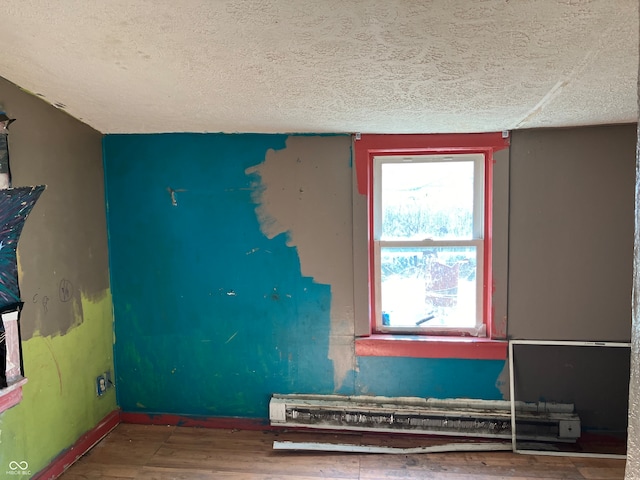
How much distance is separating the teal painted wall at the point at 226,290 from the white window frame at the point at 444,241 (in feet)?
0.60

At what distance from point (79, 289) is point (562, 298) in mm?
2856

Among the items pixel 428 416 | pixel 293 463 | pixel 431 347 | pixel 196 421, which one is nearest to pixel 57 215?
pixel 196 421

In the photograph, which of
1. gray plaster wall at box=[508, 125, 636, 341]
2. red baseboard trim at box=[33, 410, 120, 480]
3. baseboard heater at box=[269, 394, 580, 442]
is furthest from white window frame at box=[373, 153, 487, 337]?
red baseboard trim at box=[33, 410, 120, 480]

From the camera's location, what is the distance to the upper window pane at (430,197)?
2.51 m

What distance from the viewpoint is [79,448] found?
237 centimetres

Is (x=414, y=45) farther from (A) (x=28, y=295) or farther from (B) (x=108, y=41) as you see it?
(A) (x=28, y=295)

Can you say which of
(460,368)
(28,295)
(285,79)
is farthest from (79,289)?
(460,368)

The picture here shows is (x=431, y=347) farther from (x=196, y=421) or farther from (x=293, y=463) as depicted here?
(x=196, y=421)

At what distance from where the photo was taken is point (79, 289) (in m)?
2.40

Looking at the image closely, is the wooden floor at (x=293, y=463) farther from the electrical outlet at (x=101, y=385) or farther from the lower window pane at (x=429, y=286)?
the lower window pane at (x=429, y=286)

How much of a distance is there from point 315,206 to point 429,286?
0.88 meters

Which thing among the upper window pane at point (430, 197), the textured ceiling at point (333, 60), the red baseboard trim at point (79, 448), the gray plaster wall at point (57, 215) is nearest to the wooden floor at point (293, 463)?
the red baseboard trim at point (79, 448)

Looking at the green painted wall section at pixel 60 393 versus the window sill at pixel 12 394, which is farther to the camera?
the green painted wall section at pixel 60 393

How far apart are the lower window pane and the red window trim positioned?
0.31 ft
